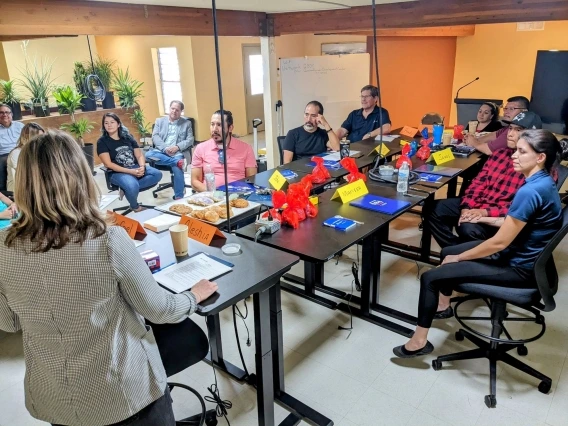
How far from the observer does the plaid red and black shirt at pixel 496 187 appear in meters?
2.58

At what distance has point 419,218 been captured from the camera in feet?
13.4

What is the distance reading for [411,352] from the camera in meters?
2.15

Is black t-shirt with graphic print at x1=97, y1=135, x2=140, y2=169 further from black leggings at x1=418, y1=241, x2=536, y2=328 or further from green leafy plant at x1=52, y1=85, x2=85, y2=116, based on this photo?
black leggings at x1=418, y1=241, x2=536, y2=328

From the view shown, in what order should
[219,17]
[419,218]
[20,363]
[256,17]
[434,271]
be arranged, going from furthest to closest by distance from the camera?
[256,17]
[219,17]
[419,218]
[20,363]
[434,271]

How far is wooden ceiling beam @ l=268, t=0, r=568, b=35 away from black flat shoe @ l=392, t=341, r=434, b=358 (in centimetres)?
319

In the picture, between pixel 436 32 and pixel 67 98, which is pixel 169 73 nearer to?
pixel 67 98

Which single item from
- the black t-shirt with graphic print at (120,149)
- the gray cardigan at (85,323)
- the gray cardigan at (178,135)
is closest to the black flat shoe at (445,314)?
the gray cardigan at (85,323)

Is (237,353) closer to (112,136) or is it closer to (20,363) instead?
(20,363)

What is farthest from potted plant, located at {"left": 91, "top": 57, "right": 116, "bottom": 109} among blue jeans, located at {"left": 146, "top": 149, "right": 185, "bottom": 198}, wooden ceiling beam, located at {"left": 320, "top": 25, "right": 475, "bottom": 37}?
wooden ceiling beam, located at {"left": 320, "top": 25, "right": 475, "bottom": 37}

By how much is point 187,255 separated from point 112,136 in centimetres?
298

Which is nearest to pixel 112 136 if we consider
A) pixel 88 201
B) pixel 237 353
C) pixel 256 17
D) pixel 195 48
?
pixel 256 17

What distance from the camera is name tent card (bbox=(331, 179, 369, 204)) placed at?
2.34 metres

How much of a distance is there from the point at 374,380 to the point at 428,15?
11.4 feet


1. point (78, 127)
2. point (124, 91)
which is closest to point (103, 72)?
point (124, 91)
